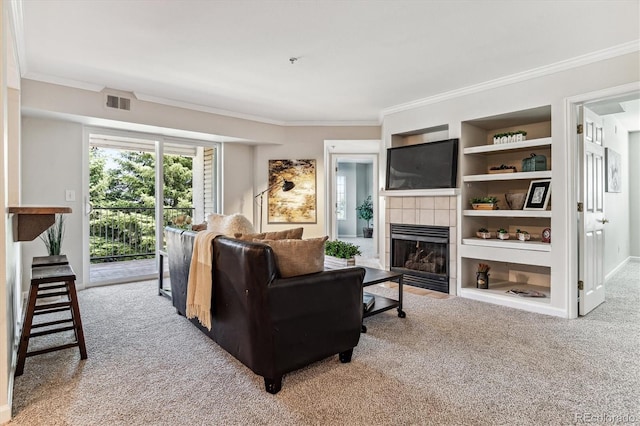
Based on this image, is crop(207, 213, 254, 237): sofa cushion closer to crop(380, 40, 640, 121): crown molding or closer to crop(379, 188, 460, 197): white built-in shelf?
crop(379, 188, 460, 197): white built-in shelf

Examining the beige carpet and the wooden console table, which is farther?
the wooden console table

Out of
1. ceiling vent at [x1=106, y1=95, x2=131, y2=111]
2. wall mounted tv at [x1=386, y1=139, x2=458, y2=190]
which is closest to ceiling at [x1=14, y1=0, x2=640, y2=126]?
ceiling vent at [x1=106, y1=95, x2=131, y2=111]

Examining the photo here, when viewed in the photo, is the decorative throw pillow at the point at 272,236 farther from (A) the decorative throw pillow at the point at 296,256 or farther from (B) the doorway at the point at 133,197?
(B) the doorway at the point at 133,197

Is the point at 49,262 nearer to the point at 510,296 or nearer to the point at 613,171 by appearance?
the point at 510,296

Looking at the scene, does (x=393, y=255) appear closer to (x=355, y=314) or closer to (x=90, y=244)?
(x=355, y=314)

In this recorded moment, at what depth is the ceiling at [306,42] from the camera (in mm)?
2436

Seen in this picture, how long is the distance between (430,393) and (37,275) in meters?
2.57

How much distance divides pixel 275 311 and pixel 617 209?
5.97m

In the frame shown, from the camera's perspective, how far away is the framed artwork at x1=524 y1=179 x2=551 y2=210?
12.0 ft

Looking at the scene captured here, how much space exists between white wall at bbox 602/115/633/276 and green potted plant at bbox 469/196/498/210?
178 centimetres

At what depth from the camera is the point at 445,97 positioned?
169 inches

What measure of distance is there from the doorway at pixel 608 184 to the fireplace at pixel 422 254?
4.23 ft

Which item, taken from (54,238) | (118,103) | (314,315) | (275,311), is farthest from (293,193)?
(275,311)

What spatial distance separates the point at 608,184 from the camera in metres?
4.96
